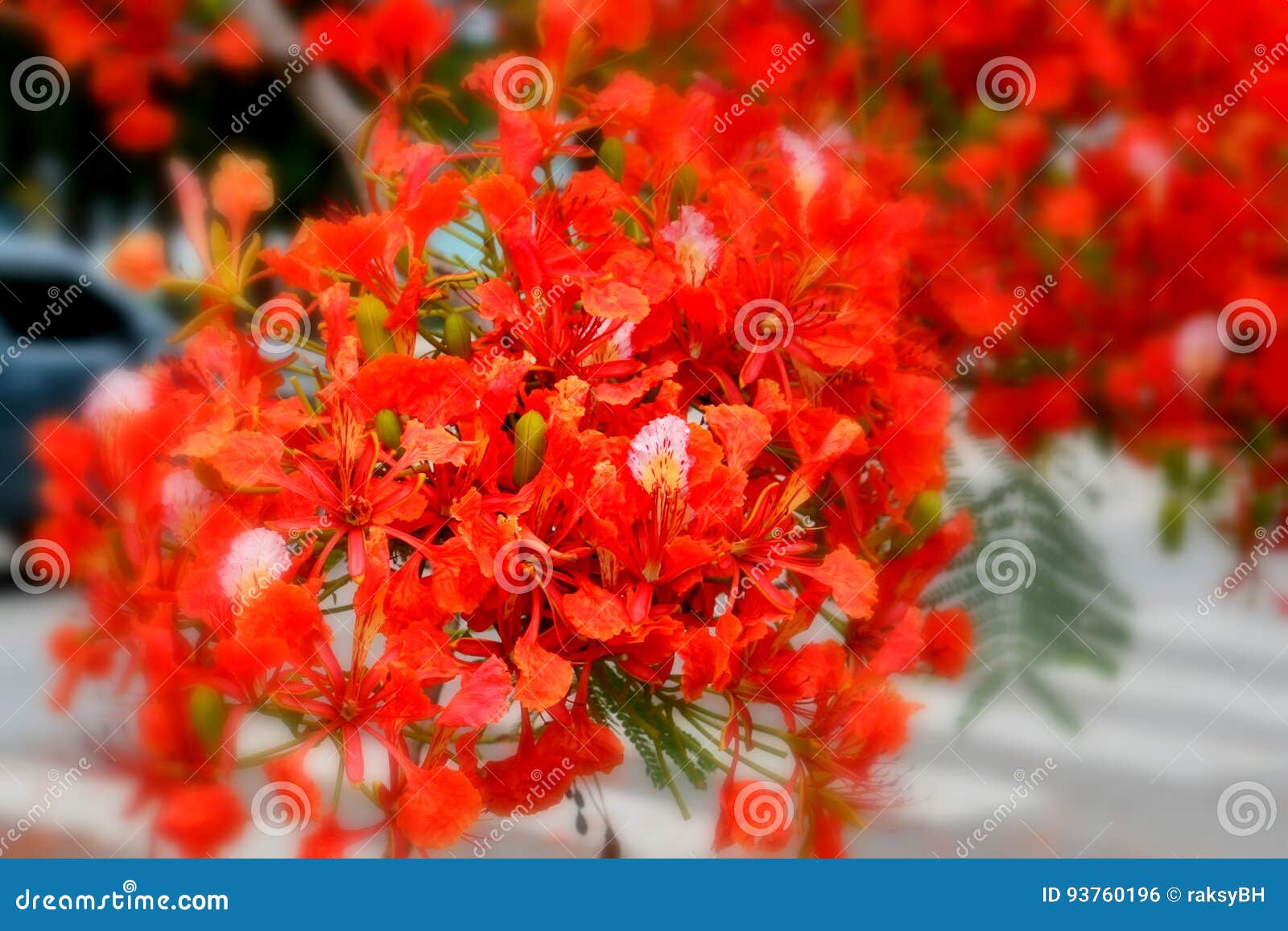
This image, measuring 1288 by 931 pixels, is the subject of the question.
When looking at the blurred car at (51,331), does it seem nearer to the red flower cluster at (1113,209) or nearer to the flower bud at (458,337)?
the flower bud at (458,337)

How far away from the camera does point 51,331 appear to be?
0.75m

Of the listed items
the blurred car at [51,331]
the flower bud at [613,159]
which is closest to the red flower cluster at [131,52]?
the blurred car at [51,331]

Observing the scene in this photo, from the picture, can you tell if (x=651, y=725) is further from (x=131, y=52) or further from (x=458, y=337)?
(x=131, y=52)

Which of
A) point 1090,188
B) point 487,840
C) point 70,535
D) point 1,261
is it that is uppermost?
point 1,261

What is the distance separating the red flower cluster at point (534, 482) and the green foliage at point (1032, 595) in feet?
0.06

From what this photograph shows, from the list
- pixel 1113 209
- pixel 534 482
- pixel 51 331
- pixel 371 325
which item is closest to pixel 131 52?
pixel 51 331

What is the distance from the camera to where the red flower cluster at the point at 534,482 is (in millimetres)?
502

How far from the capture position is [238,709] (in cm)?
52

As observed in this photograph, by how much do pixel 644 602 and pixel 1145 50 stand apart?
1.04 ft

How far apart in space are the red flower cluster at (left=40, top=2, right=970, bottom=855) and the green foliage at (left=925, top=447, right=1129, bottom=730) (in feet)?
0.06

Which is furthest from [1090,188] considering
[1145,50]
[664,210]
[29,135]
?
[29,135]

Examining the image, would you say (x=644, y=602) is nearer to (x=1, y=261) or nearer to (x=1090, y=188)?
(x=1090, y=188)

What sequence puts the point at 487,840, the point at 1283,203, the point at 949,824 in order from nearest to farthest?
the point at 1283,203 → the point at 487,840 → the point at 949,824

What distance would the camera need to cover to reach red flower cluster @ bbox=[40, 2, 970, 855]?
0.50 m
